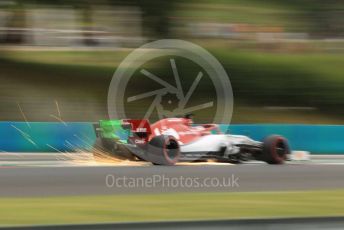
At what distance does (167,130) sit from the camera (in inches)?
564

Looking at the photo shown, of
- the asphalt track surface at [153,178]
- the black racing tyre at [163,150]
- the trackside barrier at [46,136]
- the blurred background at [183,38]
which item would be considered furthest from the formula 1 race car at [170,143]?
the blurred background at [183,38]

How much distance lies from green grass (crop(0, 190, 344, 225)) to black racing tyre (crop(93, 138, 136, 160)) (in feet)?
14.2

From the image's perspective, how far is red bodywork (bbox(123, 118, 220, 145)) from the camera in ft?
46.1

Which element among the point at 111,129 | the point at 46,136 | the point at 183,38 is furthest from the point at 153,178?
the point at 183,38

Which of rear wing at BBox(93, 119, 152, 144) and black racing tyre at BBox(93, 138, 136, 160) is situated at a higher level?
rear wing at BBox(93, 119, 152, 144)

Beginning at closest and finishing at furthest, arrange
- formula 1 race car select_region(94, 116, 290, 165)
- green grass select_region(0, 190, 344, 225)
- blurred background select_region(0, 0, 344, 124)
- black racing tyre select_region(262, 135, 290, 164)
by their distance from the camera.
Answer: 1. green grass select_region(0, 190, 344, 225)
2. formula 1 race car select_region(94, 116, 290, 165)
3. black racing tyre select_region(262, 135, 290, 164)
4. blurred background select_region(0, 0, 344, 124)

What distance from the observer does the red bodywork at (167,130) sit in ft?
46.1

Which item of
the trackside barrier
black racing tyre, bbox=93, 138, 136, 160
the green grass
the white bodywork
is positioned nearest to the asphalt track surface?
black racing tyre, bbox=93, 138, 136, 160

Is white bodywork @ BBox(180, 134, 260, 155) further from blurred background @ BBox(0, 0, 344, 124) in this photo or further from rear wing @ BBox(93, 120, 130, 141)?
blurred background @ BBox(0, 0, 344, 124)

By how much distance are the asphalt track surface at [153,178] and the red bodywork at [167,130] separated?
21.9 inches

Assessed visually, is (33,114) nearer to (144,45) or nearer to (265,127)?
(144,45)

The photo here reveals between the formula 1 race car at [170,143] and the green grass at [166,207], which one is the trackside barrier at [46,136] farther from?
the green grass at [166,207]

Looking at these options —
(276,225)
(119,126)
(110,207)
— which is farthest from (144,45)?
(276,225)

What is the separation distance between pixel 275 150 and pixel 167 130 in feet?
7.85
